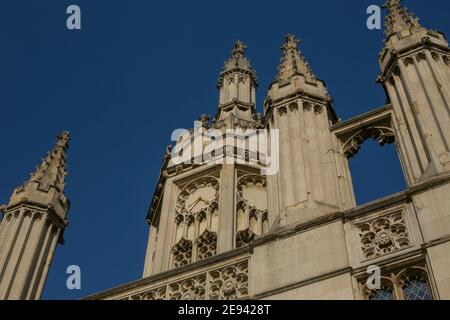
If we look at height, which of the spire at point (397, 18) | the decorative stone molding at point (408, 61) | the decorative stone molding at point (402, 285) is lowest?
the decorative stone molding at point (402, 285)

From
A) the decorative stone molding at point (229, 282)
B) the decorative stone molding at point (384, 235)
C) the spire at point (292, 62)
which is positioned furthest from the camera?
the spire at point (292, 62)

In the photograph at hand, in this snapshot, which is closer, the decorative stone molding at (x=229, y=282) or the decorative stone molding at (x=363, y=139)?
the decorative stone molding at (x=229, y=282)

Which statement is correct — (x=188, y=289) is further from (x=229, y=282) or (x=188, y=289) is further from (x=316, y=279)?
(x=316, y=279)

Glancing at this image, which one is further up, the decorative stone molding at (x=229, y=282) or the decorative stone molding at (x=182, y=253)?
the decorative stone molding at (x=182, y=253)

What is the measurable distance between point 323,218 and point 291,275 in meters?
1.28

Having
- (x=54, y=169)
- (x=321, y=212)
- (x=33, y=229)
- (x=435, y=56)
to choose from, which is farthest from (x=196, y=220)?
(x=435, y=56)

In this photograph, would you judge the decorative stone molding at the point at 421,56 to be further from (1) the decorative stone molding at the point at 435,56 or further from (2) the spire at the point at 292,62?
(2) the spire at the point at 292,62

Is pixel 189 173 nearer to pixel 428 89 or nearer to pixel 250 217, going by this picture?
pixel 250 217

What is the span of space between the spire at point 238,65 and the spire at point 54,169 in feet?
34.3

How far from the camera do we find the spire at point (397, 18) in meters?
17.5

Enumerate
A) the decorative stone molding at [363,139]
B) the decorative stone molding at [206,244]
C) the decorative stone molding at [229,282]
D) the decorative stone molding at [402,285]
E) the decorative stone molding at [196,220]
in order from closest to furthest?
the decorative stone molding at [402,285], the decorative stone molding at [229,282], the decorative stone molding at [363,139], the decorative stone molding at [206,244], the decorative stone molding at [196,220]

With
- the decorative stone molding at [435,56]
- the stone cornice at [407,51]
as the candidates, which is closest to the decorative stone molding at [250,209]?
the stone cornice at [407,51]

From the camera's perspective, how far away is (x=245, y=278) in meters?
13.8
